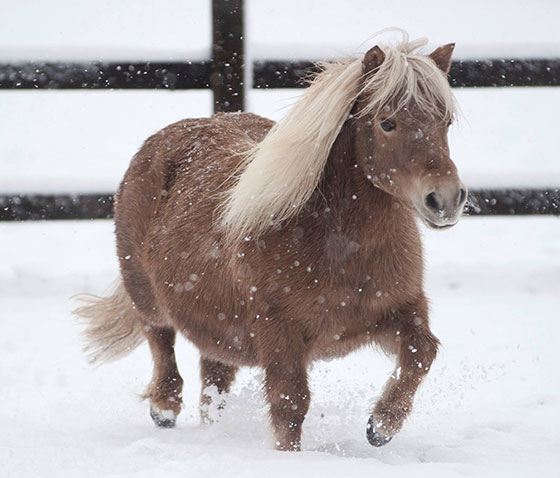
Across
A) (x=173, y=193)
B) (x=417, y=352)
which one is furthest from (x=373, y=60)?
(x=173, y=193)

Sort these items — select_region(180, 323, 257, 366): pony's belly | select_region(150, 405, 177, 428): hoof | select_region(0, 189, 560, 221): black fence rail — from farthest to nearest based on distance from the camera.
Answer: select_region(0, 189, 560, 221): black fence rail, select_region(150, 405, 177, 428): hoof, select_region(180, 323, 257, 366): pony's belly

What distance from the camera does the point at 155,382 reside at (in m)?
3.44

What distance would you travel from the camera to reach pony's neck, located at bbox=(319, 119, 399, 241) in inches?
101

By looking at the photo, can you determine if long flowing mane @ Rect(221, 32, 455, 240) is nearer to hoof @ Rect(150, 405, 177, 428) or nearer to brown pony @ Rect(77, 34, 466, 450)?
brown pony @ Rect(77, 34, 466, 450)

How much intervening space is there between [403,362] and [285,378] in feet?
1.36

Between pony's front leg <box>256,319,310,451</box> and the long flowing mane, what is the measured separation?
34 centimetres

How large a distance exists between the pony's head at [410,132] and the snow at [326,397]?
760 millimetres

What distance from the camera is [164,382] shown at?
3.42 m

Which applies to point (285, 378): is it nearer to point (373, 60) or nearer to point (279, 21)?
point (373, 60)

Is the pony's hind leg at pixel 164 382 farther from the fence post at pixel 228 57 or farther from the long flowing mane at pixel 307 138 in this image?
the fence post at pixel 228 57

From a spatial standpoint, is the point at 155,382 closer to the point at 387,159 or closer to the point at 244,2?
the point at 387,159

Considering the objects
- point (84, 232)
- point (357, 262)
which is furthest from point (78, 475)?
point (84, 232)

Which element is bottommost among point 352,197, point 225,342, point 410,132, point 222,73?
point 225,342

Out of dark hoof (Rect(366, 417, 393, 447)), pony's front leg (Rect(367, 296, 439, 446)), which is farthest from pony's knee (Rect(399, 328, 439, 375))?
dark hoof (Rect(366, 417, 393, 447))
